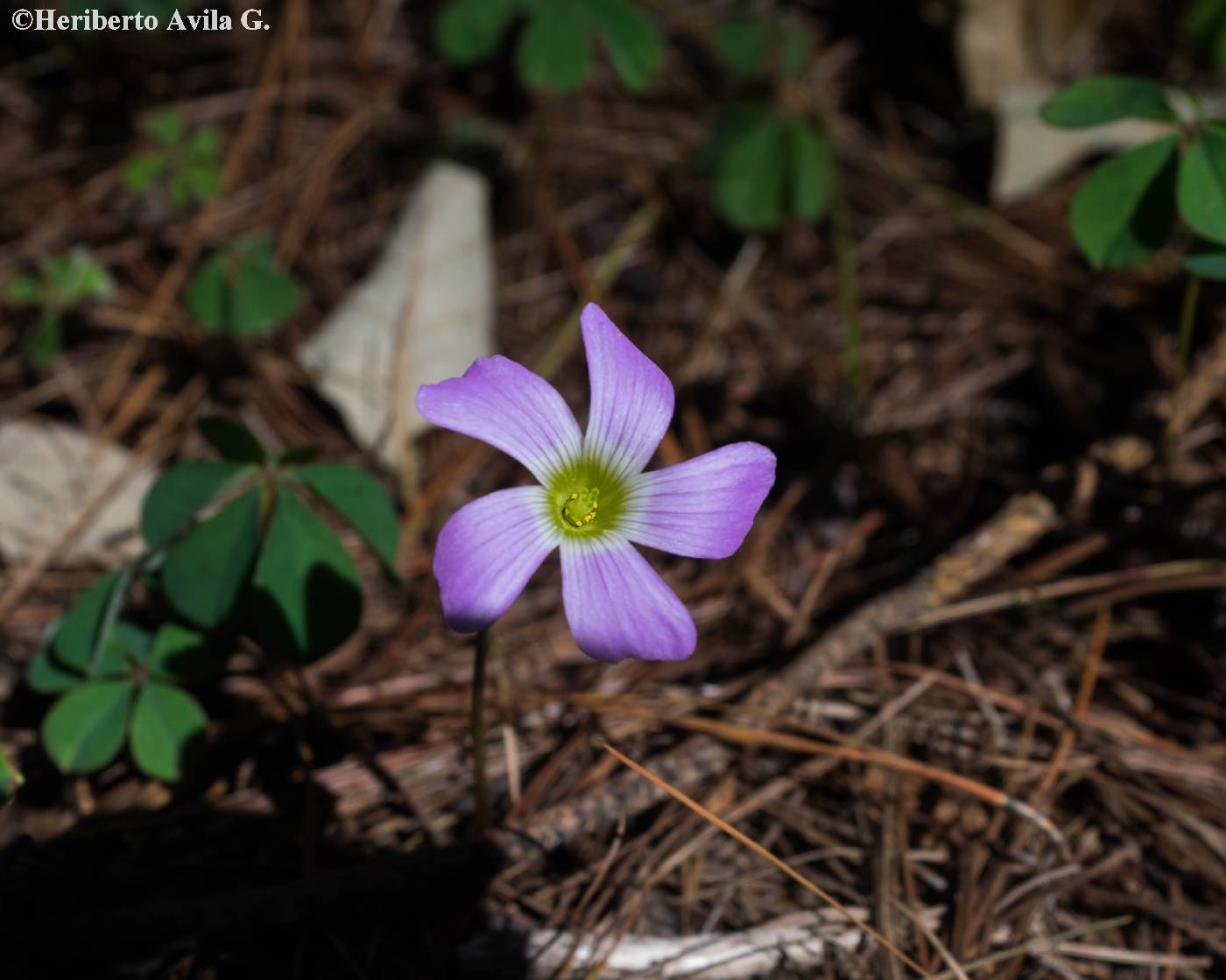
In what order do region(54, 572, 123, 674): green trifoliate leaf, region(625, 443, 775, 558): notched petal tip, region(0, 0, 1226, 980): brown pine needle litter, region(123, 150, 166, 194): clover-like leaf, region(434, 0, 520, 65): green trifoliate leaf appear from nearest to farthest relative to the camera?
1. region(625, 443, 775, 558): notched petal tip
2. region(0, 0, 1226, 980): brown pine needle litter
3. region(54, 572, 123, 674): green trifoliate leaf
4. region(123, 150, 166, 194): clover-like leaf
5. region(434, 0, 520, 65): green trifoliate leaf

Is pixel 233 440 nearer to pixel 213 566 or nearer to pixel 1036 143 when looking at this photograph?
pixel 213 566

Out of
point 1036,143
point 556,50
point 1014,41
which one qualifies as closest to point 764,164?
point 556,50

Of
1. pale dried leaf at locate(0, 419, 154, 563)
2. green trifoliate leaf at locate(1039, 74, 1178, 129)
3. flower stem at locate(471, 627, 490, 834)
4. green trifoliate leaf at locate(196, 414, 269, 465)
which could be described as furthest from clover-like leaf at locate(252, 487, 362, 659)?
green trifoliate leaf at locate(1039, 74, 1178, 129)

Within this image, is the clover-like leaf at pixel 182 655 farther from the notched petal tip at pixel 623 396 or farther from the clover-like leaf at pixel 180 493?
the notched petal tip at pixel 623 396

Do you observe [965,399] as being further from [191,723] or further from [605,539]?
[191,723]

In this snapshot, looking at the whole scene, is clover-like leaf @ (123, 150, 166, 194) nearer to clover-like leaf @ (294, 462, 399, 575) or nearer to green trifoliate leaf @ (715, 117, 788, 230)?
clover-like leaf @ (294, 462, 399, 575)

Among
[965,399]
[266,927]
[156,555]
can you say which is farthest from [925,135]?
[266,927]
